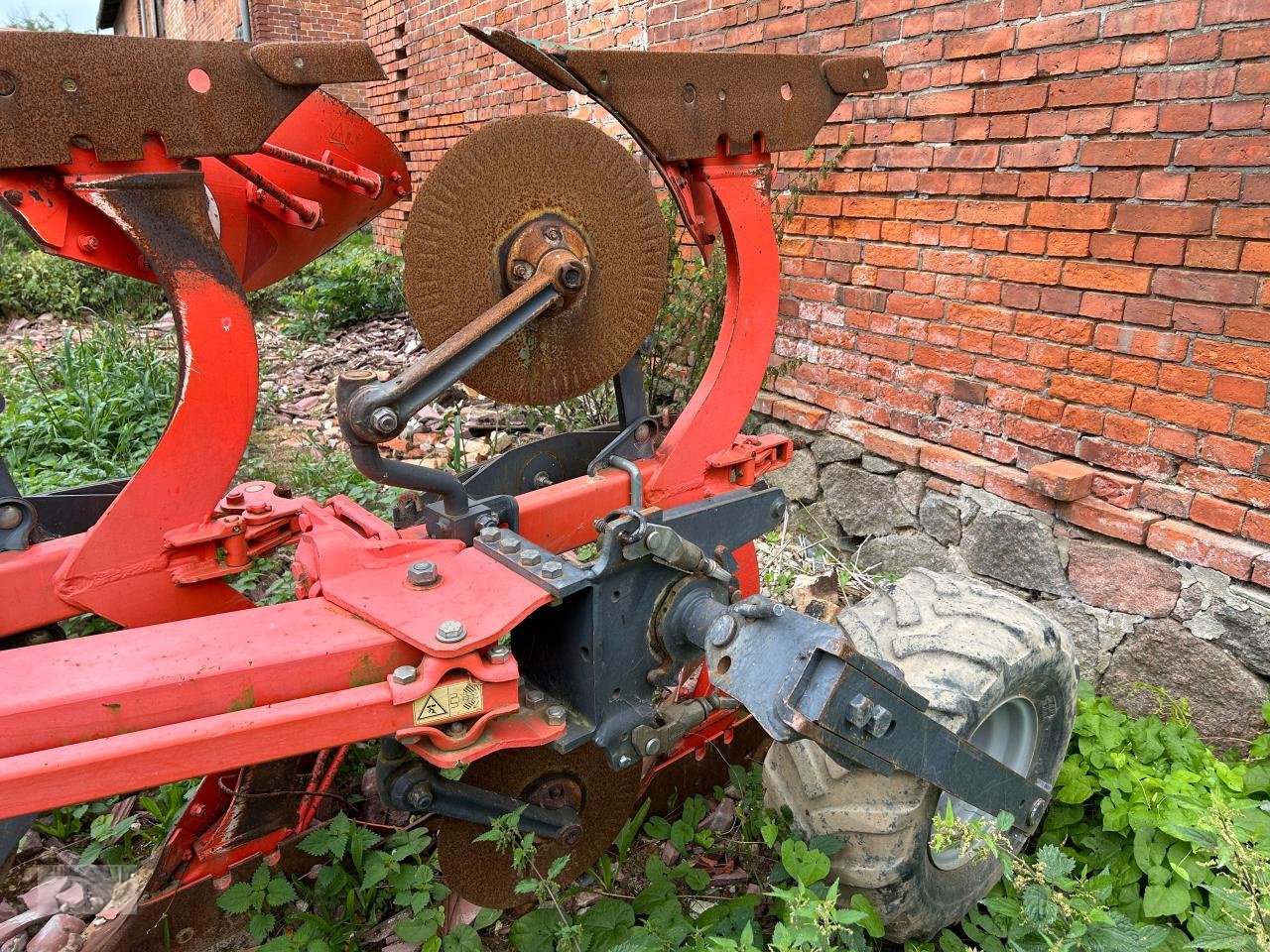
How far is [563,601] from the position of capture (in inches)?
74.4

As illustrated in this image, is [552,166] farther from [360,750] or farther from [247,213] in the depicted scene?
[360,750]

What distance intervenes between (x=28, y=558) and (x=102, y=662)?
686mm

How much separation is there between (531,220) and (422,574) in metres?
0.87

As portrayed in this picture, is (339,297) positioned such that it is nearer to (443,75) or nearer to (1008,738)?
(443,75)

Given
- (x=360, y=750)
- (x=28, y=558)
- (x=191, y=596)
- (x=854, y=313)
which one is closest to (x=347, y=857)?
(x=360, y=750)

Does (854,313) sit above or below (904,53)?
below

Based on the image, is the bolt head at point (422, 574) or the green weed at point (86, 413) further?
the green weed at point (86, 413)

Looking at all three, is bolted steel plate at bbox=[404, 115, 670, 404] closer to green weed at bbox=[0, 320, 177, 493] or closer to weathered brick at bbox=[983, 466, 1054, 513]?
weathered brick at bbox=[983, 466, 1054, 513]

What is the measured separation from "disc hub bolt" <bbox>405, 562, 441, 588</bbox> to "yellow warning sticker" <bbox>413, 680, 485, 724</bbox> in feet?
0.82

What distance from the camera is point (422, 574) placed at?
5.84 ft

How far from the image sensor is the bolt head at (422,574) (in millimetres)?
1776

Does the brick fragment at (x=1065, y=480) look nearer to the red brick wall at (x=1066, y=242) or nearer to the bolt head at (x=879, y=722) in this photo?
the red brick wall at (x=1066, y=242)

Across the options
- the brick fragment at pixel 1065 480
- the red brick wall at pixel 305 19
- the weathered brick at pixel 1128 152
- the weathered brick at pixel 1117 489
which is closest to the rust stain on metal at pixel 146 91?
the weathered brick at pixel 1128 152

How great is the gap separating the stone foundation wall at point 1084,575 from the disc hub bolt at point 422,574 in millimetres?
2129
